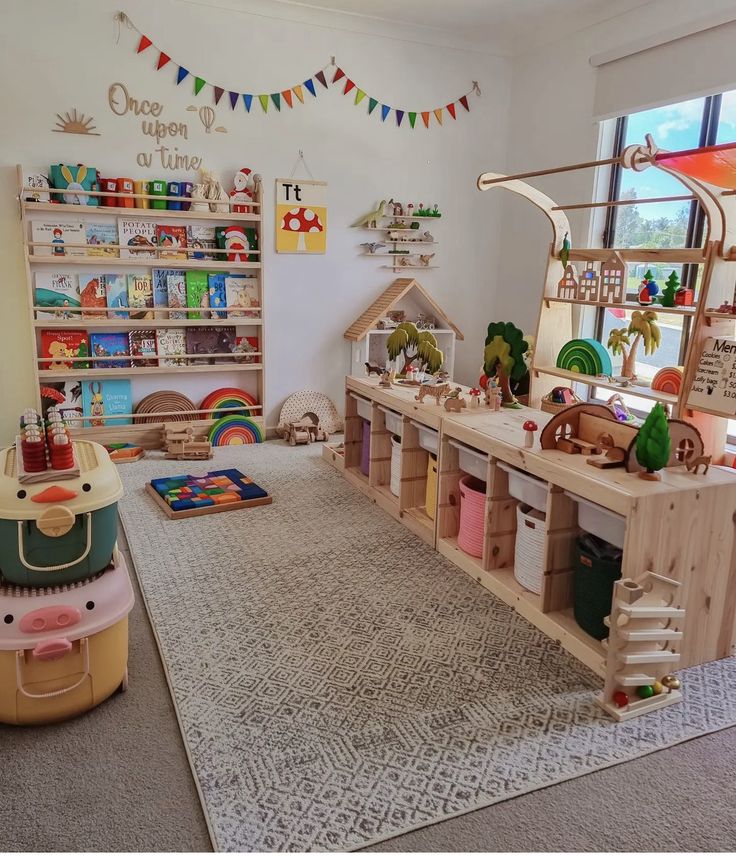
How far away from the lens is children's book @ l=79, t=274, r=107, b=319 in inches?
171

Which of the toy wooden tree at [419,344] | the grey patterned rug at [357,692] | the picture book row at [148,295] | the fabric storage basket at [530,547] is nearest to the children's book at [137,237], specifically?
the picture book row at [148,295]

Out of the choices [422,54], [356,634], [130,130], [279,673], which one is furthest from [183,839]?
[422,54]

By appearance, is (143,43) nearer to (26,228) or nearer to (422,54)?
(26,228)

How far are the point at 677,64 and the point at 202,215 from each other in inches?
112

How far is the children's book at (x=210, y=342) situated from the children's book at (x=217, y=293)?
12cm

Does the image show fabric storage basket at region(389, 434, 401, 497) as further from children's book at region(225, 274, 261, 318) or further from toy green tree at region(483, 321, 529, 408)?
children's book at region(225, 274, 261, 318)

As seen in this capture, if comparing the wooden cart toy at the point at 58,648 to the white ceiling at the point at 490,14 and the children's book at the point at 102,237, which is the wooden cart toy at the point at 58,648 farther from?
the white ceiling at the point at 490,14

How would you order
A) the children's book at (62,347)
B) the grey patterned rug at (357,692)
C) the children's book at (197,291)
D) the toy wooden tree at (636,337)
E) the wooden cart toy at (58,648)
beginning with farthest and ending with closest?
1. the children's book at (197,291)
2. the children's book at (62,347)
3. the toy wooden tree at (636,337)
4. the wooden cart toy at (58,648)
5. the grey patterned rug at (357,692)

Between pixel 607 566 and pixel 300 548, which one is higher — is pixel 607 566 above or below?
above

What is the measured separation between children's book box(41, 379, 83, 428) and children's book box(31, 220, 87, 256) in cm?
79

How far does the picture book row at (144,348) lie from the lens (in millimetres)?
4336

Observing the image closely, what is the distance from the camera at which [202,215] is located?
440 cm

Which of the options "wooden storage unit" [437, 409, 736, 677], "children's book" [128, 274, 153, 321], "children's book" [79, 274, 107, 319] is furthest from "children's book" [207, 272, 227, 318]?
"wooden storage unit" [437, 409, 736, 677]

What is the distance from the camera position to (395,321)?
5125 millimetres
